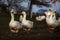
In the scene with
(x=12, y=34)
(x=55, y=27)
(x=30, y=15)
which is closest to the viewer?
(x=12, y=34)

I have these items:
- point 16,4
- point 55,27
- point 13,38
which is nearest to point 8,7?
point 16,4

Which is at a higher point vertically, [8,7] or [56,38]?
[56,38]

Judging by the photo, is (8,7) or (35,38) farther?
(8,7)

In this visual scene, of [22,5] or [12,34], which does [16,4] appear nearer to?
[22,5]

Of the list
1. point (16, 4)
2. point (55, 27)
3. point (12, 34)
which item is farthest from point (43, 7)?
point (12, 34)

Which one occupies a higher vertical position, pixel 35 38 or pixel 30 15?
pixel 35 38

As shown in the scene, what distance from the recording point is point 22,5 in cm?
2027

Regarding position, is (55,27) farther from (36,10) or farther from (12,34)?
(36,10)

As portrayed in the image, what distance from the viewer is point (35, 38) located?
9.89 meters

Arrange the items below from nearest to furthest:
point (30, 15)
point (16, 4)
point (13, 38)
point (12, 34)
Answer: point (13, 38)
point (12, 34)
point (30, 15)
point (16, 4)

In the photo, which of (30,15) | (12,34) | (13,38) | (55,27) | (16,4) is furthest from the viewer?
(16,4)

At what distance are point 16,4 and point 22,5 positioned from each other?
1.99 ft

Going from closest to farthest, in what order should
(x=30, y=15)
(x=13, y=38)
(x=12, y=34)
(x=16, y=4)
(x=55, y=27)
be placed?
(x=13, y=38) → (x=12, y=34) → (x=55, y=27) → (x=30, y=15) → (x=16, y=4)

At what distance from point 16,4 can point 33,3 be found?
144 cm
